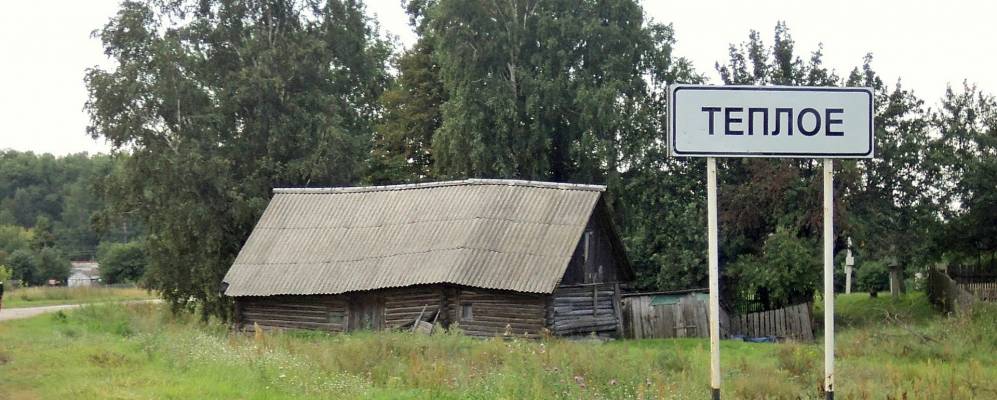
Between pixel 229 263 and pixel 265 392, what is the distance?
26.3m

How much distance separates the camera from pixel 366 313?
97.7ft

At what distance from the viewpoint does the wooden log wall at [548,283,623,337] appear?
2853cm

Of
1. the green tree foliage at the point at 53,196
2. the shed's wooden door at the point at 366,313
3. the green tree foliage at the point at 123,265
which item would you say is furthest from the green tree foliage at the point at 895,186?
the green tree foliage at the point at 53,196

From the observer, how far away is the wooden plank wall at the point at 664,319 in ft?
103

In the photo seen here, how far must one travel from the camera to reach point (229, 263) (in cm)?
3806

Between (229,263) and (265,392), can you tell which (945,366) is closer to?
(265,392)

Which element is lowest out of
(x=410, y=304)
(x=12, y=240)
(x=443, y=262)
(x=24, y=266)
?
(x=410, y=304)

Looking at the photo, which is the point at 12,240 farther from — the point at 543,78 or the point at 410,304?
the point at 410,304

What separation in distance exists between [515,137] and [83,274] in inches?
2067

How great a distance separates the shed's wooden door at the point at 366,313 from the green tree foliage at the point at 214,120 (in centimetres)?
793

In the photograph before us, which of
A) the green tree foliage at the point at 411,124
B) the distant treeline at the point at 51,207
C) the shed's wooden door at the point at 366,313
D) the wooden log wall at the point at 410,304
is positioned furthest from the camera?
the distant treeline at the point at 51,207

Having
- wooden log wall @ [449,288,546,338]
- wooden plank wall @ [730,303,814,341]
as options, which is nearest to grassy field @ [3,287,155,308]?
wooden log wall @ [449,288,546,338]

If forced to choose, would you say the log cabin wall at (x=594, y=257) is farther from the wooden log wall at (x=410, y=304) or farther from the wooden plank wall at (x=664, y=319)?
the wooden log wall at (x=410, y=304)

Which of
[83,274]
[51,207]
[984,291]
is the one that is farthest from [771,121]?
[51,207]
